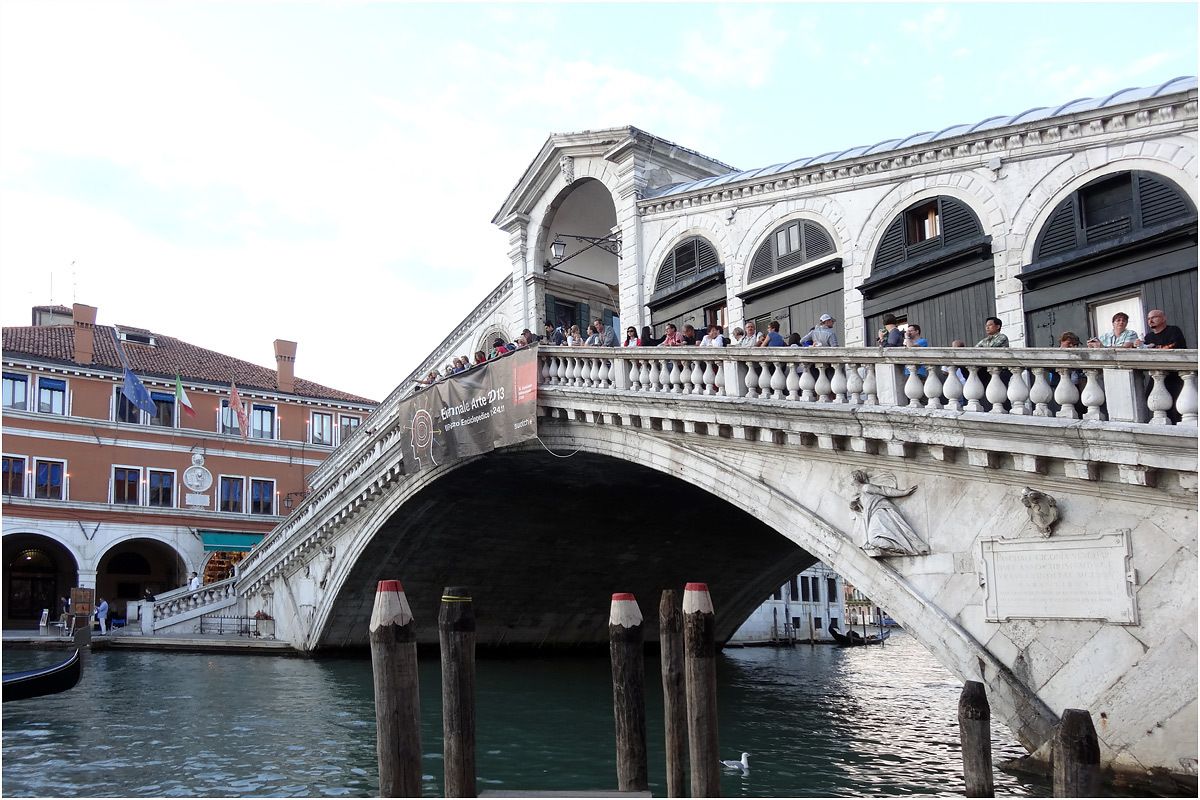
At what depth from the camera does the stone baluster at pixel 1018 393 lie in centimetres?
763

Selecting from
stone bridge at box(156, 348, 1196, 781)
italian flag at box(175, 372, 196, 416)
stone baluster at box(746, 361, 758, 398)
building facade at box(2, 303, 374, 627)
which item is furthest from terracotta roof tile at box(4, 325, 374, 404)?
stone baluster at box(746, 361, 758, 398)

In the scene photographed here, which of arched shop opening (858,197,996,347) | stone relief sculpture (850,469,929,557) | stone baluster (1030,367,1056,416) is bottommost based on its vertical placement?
stone relief sculpture (850,469,929,557)

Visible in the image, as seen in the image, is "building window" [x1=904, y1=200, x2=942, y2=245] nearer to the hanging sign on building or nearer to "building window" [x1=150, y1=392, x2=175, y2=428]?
the hanging sign on building

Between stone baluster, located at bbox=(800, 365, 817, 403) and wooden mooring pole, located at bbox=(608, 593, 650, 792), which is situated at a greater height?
stone baluster, located at bbox=(800, 365, 817, 403)

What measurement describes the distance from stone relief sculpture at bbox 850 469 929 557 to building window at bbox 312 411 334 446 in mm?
24265

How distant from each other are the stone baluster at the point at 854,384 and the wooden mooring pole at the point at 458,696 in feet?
13.7

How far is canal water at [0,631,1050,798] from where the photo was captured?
337 inches

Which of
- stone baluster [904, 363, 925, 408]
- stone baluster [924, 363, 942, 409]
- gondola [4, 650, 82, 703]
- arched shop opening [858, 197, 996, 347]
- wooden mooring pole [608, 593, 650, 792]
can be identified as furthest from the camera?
gondola [4, 650, 82, 703]

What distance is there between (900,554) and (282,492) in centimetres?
2430

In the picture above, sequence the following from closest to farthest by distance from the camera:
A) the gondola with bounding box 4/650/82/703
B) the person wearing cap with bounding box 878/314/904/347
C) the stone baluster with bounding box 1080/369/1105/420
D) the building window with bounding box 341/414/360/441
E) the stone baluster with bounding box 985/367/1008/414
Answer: the stone baluster with bounding box 1080/369/1105/420
the stone baluster with bounding box 985/367/1008/414
the person wearing cap with bounding box 878/314/904/347
the gondola with bounding box 4/650/82/703
the building window with bounding box 341/414/360/441

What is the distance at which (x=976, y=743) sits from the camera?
18.1 ft

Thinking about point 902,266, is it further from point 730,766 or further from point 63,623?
point 63,623

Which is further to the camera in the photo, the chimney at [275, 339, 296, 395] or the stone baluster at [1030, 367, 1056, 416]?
the chimney at [275, 339, 296, 395]

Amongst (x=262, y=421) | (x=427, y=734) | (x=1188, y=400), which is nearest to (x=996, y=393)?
(x=1188, y=400)
